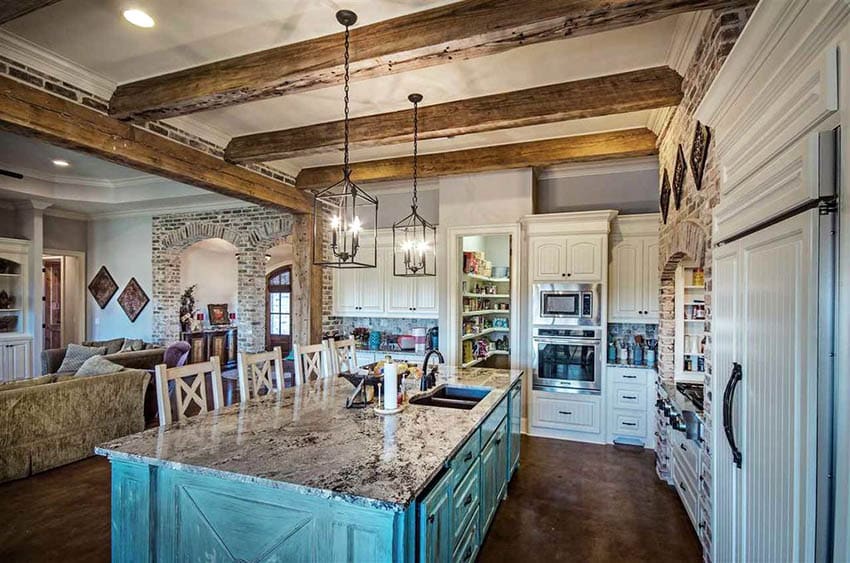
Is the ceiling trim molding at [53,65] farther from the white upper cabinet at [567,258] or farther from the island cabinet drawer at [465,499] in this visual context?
the white upper cabinet at [567,258]

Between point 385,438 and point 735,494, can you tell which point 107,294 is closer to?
point 385,438

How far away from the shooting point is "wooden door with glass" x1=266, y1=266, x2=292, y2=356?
11.2m

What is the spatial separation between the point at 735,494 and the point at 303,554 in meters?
1.76

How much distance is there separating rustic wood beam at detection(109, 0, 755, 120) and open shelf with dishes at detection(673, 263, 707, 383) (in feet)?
8.11

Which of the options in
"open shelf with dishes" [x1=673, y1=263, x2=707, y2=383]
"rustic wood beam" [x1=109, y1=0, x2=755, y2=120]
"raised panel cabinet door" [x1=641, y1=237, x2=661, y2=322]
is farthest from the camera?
"raised panel cabinet door" [x1=641, y1=237, x2=661, y2=322]

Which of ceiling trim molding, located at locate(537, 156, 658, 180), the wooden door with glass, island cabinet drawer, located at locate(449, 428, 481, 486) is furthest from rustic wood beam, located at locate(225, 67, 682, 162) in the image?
the wooden door with glass

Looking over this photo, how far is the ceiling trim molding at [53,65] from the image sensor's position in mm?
2805

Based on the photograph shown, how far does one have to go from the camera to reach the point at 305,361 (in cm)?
393

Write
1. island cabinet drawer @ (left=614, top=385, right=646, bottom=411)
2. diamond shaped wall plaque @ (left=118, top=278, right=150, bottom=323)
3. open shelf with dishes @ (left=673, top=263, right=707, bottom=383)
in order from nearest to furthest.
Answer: open shelf with dishes @ (left=673, top=263, right=707, bottom=383) → island cabinet drawer @ (left=614, top=385, right=646, bottom=411) → diamond shaped wall plaque @ (left=118, top=278, right=150, bottom=323)

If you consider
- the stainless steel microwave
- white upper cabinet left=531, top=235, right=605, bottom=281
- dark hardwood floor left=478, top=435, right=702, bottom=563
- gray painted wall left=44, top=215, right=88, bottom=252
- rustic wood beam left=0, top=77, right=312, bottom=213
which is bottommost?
dark hardwood floor left=478, top=435, right=702, bottom=563

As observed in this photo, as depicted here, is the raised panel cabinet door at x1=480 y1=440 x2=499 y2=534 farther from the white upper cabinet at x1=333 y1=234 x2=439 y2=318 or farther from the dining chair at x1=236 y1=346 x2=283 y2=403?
the white upper cabinet at x1=333 y1=234 x2=439 y2=318

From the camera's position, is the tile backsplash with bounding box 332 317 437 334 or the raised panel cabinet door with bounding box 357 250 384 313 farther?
the tile backsplash with bounding box 332 317 437 334

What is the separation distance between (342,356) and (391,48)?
308 cm

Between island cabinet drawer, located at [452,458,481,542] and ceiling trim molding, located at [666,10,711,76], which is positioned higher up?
ceiling trim molding, located at [666,10,711,76]
